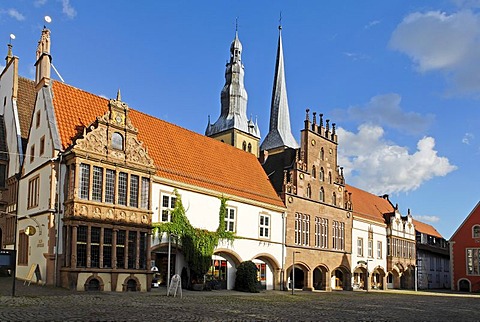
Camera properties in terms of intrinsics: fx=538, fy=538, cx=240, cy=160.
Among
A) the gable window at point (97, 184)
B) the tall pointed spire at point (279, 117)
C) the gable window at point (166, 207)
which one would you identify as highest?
the tall pointed spire at point (279, 117)

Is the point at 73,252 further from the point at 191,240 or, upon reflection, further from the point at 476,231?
the point at 476,231

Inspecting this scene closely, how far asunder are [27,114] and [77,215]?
13.1 meters

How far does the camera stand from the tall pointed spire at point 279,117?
83.3 metres

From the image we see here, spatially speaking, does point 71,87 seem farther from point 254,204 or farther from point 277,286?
point 277,286

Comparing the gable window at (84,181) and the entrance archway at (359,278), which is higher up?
the gable window at (84,181)

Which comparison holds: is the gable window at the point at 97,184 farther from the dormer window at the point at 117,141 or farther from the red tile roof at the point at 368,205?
the red tile roof at the point at 368,205

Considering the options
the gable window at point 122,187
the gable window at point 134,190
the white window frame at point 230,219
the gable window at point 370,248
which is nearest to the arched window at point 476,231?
the gable window at point 370,248

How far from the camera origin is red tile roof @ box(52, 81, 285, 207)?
30531mm

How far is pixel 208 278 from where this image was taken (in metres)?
35.0

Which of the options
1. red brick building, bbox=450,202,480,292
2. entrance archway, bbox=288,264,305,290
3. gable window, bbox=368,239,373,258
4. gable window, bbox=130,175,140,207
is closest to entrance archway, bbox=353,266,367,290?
gable window, bbox=368,239,373,258

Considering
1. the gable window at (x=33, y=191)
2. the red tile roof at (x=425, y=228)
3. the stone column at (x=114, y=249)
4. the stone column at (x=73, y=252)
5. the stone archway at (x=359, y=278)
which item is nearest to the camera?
the stone column at (x=73, y=252)

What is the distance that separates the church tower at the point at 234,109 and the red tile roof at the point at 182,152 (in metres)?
35.1

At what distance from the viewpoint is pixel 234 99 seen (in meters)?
81.9

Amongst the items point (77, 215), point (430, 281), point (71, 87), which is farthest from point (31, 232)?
point (430, 281)
